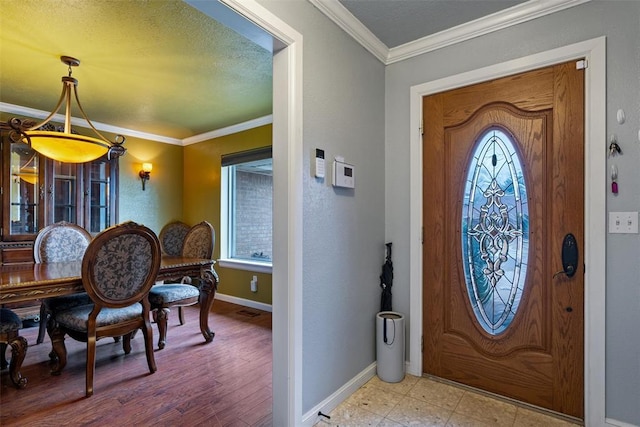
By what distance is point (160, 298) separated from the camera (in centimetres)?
281

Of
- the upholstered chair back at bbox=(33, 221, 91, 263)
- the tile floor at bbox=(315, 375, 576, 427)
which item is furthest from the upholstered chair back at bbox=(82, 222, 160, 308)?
the tile floor at bbox=(315, 375, 576, 427)

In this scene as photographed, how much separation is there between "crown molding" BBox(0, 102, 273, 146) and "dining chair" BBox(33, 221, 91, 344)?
1709 millimetres

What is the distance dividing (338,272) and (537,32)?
6.18ft

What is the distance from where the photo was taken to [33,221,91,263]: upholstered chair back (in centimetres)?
294

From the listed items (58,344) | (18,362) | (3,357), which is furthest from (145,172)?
(18,362)

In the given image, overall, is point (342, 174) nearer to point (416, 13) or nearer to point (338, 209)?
point (338, 209)

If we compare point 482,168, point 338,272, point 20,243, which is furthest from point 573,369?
point 20,243

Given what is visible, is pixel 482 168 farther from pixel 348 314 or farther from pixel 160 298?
pixel 160 298

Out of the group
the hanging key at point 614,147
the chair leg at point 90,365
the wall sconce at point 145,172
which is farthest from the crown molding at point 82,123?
the hanging key at point 614,147

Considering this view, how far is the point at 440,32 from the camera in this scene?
219 cm

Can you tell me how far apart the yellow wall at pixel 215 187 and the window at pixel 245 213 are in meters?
0.12

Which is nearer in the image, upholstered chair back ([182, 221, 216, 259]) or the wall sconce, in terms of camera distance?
upholstered chair back ([182, 221, 216, 259])

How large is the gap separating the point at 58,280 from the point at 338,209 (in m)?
1.89

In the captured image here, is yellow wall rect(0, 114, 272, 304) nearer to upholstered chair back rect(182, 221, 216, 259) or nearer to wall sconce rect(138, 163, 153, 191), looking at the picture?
wall sconce rect(138, 163, 153, 191)
